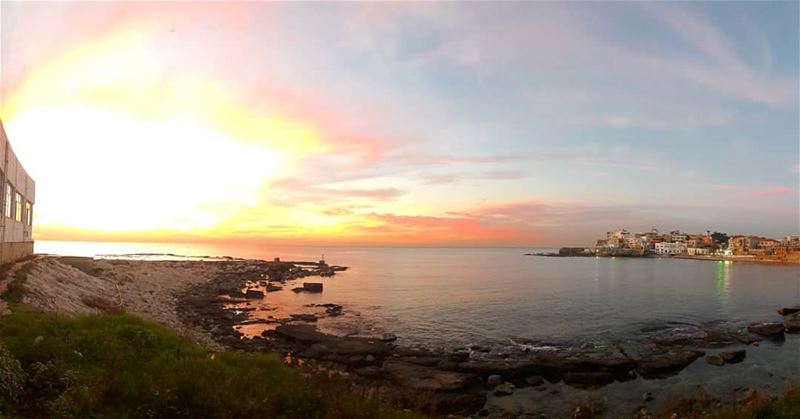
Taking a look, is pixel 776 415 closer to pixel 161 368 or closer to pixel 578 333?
pixel 161 368

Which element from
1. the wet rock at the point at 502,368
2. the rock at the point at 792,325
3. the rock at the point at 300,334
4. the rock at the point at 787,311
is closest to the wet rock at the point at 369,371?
the wet rock at the point at 502,368

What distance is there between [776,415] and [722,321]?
1407 inches

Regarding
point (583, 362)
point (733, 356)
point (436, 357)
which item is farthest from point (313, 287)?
point (733, 356)

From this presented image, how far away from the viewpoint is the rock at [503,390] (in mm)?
21531

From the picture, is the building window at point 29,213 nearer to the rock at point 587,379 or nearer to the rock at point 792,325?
the rock at point 587,379

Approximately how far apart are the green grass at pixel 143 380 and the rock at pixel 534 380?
12.9 metres

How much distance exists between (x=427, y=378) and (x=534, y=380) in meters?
5.60

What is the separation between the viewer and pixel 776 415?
11977 millimetres

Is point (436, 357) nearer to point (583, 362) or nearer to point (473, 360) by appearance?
point (473, 360)

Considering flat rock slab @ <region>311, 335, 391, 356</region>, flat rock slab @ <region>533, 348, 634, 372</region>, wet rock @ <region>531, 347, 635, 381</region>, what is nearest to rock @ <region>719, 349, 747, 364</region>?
flat rock slab @ <region>533, 348, 634, 372</region>

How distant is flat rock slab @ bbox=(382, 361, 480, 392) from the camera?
2131cm

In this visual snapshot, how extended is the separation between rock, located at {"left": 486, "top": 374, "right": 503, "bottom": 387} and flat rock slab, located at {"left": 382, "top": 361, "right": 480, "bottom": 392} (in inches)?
24.5

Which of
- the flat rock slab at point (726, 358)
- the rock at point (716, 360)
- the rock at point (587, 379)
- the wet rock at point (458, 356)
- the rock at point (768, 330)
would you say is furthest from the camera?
the rock at point (768, 330)

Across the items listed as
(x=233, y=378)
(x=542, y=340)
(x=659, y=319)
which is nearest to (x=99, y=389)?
(x=233, y=378)
